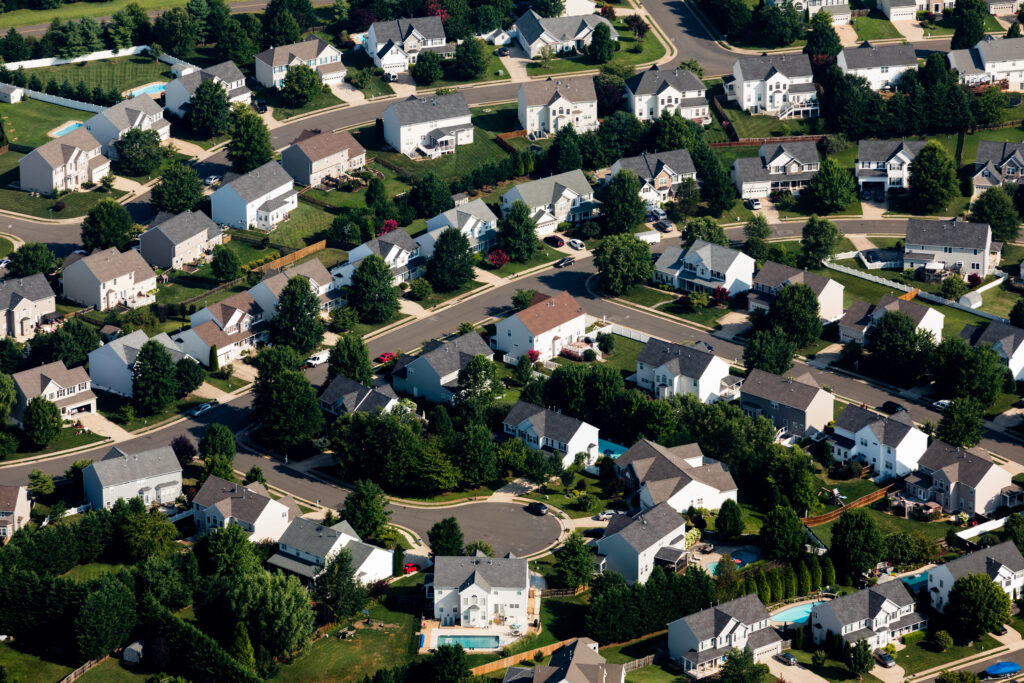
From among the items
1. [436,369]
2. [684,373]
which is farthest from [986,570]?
[436,369]

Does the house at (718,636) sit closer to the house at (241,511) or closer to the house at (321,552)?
the house at (321,552)

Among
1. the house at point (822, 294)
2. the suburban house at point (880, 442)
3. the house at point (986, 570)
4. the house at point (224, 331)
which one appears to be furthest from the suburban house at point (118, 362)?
the house at point (986, 570)

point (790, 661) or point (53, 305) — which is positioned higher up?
point (53, 305)

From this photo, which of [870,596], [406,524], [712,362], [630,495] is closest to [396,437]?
[406,524]

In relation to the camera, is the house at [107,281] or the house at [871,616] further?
the house at [107,281]

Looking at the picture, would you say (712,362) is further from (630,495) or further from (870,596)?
(870,596)

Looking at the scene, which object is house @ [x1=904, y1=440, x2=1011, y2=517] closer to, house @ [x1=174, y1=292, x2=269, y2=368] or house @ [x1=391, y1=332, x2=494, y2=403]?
house @ [x1=391, y1=332, x2=494, y2=403]
